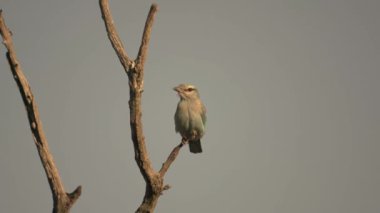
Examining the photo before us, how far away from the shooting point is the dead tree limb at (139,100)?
31.9 ft

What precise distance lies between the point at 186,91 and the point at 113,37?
7363 mm

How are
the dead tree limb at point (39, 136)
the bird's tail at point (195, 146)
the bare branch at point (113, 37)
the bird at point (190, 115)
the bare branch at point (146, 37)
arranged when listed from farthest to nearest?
the bird's tail at point (195, 146)
the bird at point (190, 115)
the bare branch at point (113, 37)
the bare branch at point (146, 37)
the dead tree limb at point (39, 136)

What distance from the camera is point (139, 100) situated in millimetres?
9734

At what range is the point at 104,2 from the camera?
10266 mm

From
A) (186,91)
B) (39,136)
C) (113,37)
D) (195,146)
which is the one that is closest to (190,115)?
(186,91)

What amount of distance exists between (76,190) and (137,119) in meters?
1.52

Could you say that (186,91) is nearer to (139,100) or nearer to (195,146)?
(195,146)

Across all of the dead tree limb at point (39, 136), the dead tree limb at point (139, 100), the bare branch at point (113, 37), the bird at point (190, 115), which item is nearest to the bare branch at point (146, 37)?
the dead tree limb at point (139, 100)

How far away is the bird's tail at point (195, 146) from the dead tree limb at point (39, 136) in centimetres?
840

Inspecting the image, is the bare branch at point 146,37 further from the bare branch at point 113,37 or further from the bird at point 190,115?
the bird at point 190,115

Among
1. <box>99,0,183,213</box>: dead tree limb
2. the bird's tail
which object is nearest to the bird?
the bird's tail

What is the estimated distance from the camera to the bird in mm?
16734

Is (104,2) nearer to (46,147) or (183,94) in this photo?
(46,147)

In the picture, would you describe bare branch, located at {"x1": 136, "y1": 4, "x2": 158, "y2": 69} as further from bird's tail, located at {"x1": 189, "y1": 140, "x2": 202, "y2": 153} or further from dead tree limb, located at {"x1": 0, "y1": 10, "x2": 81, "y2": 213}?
bird's tail, located at {"x1": 189, "y1": 140, "x2": 202, "y2": 153}
